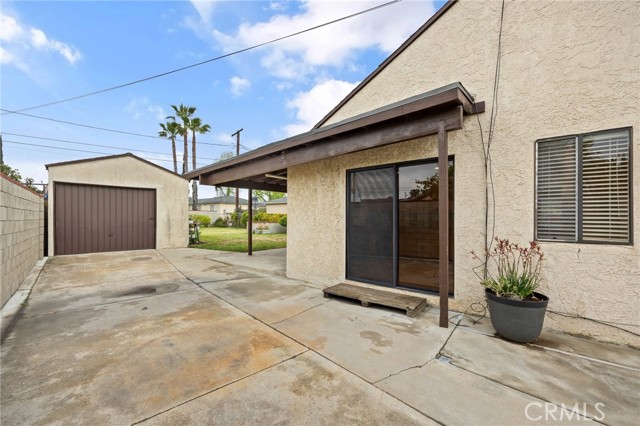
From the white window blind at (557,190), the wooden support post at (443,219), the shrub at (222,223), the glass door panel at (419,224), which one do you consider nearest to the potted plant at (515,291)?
the white window blind at (557,190)

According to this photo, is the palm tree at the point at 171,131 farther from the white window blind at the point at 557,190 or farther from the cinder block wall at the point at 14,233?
the white window blind at the point at 557,190

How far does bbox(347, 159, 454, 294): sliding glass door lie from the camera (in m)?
4.43

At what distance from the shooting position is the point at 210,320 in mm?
3477

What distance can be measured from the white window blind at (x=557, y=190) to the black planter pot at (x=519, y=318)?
2.95ft

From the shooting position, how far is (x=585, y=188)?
2990 mm

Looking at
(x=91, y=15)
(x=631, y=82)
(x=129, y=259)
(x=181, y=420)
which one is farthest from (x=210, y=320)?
(x=91, y=15)

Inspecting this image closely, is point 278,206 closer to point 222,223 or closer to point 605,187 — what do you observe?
point 222,223

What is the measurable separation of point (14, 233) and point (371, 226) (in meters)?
6.48

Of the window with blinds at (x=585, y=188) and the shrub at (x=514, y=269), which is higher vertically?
the window with blinds at (x=585, y=188)

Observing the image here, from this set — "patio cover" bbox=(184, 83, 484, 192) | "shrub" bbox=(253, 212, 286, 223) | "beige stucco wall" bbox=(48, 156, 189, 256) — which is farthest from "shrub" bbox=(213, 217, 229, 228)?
"patio cover" bbox=(184, 83, 484, 192)

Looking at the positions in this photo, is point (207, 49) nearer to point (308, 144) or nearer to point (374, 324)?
point (308, 144)

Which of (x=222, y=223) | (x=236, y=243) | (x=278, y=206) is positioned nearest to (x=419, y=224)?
(x=236, y=243)

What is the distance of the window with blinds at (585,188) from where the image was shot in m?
2.81

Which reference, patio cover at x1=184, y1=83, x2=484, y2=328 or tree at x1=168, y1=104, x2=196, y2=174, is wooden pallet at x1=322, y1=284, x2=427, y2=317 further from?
tree at x1=168, y1=104, x2=196, y2=174
